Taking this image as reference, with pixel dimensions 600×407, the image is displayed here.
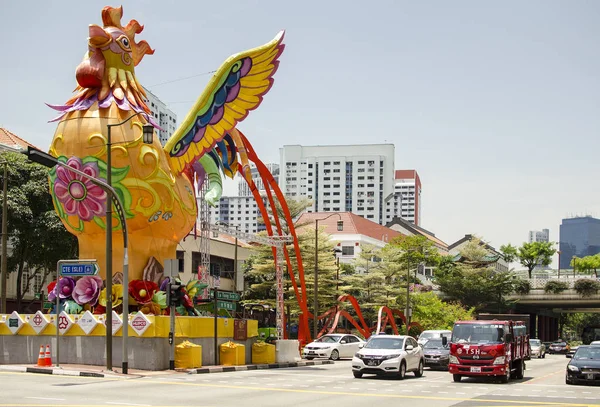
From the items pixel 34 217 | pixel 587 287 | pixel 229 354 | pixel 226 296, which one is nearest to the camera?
pixel 226 296

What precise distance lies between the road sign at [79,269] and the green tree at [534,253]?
100579 mm

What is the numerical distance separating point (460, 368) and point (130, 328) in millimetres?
11041

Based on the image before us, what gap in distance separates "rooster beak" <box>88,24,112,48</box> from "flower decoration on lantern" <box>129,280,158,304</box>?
8846 millimetres

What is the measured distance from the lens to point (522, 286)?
284 ft

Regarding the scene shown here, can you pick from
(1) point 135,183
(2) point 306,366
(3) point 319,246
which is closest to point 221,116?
(1) point 135,183

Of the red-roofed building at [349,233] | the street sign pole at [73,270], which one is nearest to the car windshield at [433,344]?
the street sign pole at [73,270]

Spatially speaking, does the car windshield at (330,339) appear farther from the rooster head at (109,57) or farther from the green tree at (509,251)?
the green tree at (509,251)

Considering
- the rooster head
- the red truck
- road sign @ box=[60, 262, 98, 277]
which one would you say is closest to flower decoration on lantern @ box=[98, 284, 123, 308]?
road sign @ box=[60, 262, 98, 277]

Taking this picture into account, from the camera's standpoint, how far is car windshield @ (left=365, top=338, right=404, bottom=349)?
2897 centimetres

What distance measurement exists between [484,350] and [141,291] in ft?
40.9

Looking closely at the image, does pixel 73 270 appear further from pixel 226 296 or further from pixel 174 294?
pixel 226 296

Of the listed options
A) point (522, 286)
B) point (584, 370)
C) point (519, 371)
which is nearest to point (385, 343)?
point (519, 371)

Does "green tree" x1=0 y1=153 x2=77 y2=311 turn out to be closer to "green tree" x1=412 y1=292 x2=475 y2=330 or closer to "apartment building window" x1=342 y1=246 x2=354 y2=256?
"green tree" x1=412 y1=292 x2=475 y2=330

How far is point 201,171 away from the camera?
36.1 metres
